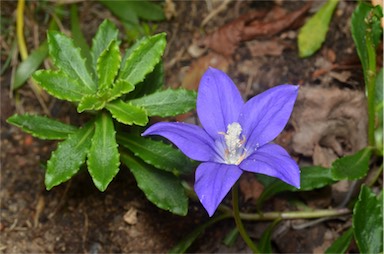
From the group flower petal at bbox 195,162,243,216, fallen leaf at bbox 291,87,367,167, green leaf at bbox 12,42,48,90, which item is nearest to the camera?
flower petal at bbox 195,162,243,216

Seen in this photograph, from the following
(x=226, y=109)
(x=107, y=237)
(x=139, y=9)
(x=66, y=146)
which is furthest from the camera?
(x=139, y=9)

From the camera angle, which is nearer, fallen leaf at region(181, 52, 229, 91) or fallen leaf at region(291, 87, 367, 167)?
fallen leaf at region(291, 87, 367, 167)

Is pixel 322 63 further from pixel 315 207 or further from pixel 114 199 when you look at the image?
pixel 114 199

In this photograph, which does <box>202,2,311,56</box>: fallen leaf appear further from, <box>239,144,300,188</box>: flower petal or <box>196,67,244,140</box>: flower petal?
<box>239,144,300,188</box>: flower petal

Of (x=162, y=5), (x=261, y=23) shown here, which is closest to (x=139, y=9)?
(x=162, y=5)

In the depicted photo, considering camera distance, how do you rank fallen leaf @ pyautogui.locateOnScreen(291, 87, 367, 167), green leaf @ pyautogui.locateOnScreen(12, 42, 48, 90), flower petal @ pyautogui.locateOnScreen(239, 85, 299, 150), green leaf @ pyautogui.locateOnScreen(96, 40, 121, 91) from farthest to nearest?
green leaf @ pyautogui.locateOnScreen(12, 42, 48, 90), fallen leaf @ pyautogui.locateOnScreen(291, 87, 367, 167), green leaf @ pyautogui.locateOnScreen(96, 40, 121, 91), flower petal @ pyautogui.locateOnScreen(239, 85, 299, 150)

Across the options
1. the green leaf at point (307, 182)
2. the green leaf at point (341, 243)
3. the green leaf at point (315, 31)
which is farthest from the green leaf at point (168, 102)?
the green leaf at point (315, 31)

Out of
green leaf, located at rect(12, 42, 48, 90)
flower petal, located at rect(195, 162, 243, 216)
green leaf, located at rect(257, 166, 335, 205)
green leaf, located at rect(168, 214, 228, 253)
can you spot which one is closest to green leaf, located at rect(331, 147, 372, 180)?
green leaf, located at rect(257, 166, 335, 205)
